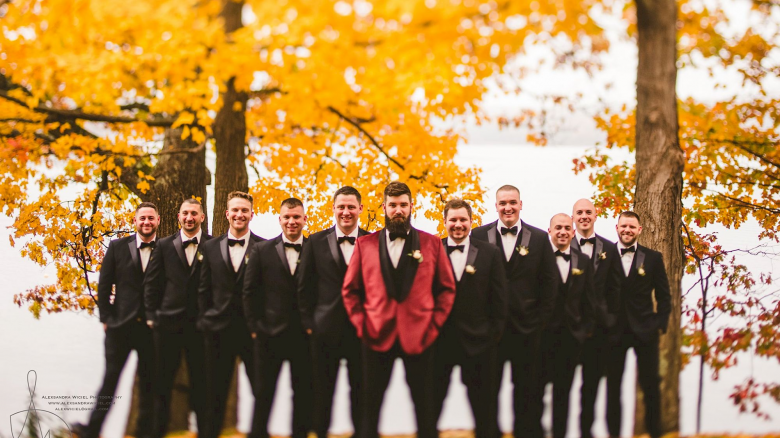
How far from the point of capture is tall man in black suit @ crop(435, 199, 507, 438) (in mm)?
4105

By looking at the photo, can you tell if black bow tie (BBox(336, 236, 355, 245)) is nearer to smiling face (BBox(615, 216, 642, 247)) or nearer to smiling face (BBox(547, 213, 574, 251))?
smiling face (BBox(547, 213, 574, 251))

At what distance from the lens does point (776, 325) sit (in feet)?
25.2

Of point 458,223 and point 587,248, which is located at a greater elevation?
point 458,223

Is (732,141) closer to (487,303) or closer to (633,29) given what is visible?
(633,29)

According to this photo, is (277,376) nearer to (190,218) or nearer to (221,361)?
(221,361)

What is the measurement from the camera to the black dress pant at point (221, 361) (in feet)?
14.4

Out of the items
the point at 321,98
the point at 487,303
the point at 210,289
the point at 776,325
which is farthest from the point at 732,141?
the point at 210,289

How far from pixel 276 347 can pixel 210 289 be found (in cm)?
74

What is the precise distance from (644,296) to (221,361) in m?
3.55

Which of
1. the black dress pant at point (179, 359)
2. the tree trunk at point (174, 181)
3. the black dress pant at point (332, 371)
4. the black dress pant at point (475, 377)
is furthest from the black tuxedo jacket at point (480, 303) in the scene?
the tree trunk at point (174, 181)

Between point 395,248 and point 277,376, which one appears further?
point 277,376

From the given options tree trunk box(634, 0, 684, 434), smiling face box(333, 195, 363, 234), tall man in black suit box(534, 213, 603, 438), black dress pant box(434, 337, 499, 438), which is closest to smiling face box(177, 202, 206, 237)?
smiling face box(333, 195, 363, 234)

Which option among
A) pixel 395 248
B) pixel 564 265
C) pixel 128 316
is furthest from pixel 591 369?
pixel 128 316

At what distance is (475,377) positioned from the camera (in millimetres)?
4227
